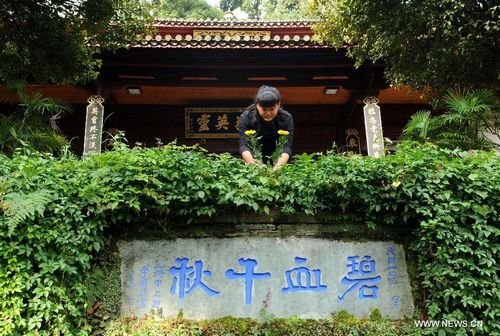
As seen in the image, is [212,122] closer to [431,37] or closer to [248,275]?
[431,37]

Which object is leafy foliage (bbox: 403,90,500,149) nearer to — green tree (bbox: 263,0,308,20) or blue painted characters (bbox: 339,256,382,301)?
blue painted characters (bbox: 339,256,382,301)

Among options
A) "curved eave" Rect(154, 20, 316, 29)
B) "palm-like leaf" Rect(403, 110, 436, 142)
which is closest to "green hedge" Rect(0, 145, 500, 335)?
"palm-like leaf" Rect(403, 110, 436, 142)

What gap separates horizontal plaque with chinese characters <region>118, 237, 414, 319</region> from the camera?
11.4 feet

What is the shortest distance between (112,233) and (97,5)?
11.0 ft

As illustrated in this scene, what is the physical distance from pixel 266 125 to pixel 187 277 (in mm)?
1640

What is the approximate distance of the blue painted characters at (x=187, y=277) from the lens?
351 cm

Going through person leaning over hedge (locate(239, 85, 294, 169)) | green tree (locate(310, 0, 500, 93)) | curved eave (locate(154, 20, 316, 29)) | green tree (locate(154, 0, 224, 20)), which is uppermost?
green tree (locate(154, 0, 224, 20))

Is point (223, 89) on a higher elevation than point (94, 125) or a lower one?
higher

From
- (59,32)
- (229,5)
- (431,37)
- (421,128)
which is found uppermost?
(229,5)

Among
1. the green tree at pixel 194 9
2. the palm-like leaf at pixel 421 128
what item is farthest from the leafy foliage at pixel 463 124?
the green tree at pixel 194 9

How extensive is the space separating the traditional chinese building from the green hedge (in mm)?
4835

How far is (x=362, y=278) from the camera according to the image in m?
3.60

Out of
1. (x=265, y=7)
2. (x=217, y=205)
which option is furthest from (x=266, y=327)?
(x=265, y=7)

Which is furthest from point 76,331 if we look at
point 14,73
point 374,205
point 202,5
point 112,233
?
point 202,5
